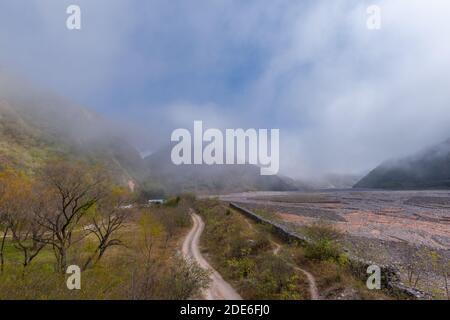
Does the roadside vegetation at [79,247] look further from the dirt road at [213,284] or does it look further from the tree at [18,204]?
the dirt road at [213,284]

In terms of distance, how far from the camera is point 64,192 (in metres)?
27.5

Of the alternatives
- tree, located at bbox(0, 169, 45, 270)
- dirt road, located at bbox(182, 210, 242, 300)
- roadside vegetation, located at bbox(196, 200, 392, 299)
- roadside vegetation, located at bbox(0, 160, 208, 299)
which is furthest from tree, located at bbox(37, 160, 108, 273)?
roadside vegetation, located at bbox(196, 200, 392, 299)

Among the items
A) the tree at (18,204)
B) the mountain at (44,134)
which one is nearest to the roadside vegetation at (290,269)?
the tree at (18,204)

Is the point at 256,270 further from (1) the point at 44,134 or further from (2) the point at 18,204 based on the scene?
(1) the point at 44,134

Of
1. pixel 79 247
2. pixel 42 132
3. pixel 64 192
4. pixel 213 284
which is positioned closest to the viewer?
pixel 213 284

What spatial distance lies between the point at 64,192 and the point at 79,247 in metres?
8.58

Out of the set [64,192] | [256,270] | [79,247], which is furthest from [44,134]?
[256,270]

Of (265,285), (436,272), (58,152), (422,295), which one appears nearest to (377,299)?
(422,295)

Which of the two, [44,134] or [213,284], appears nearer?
[213,284]

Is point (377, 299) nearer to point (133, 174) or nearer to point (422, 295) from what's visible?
point (422, 295)

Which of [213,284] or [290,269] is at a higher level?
[290,269]

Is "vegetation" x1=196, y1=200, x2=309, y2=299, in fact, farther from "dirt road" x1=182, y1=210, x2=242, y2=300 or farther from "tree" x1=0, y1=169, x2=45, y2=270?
"tree" x1=0, y1=169, x2=45, y2=270

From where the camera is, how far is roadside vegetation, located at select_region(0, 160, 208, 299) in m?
16.4
